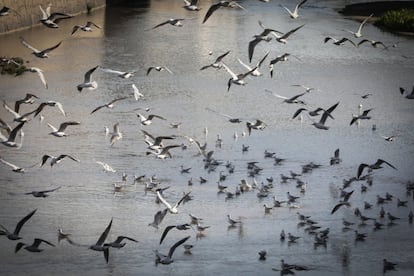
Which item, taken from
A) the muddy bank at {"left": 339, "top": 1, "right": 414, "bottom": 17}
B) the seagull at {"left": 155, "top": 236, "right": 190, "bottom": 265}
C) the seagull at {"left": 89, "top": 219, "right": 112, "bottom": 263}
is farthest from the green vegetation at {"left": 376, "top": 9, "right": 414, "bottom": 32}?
the seagull at {"left": 89, "top": 219, "right": 112, "bottom": 263}

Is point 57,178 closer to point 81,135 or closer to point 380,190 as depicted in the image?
point 81,135

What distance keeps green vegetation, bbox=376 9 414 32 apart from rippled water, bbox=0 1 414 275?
1521mm

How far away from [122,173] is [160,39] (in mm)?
22403

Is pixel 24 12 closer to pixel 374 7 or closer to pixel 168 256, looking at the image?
pixel 374 7

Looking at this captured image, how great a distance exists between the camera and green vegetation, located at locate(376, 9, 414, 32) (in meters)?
51.2

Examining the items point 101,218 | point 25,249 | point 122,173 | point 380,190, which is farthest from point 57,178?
point 380,190

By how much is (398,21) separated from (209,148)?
2424cm

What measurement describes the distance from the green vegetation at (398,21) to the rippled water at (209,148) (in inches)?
59.9

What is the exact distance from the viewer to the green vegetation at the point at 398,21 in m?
51.2

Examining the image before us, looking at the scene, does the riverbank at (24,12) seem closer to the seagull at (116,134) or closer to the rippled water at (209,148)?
the rippled water at (209,148)

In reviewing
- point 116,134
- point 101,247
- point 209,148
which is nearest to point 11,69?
point 209,148

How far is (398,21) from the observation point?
169 ft

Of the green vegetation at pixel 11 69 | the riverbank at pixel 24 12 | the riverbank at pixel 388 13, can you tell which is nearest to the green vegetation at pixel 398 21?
the riverbank at pixel 388 13

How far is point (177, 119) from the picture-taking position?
107ft
